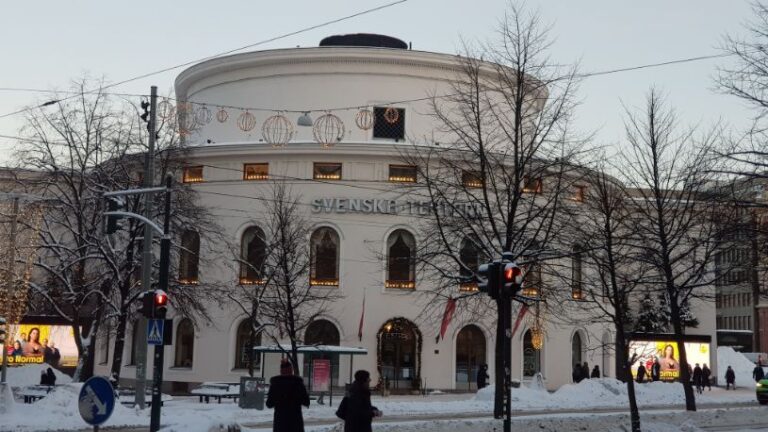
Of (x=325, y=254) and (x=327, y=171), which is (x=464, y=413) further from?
(x=327, y=171)

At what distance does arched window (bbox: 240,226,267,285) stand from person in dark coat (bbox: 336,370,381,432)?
30842 millimetres

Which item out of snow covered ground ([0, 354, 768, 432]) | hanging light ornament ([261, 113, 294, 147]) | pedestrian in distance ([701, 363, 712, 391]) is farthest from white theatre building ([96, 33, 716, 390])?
pedestrian in distance ([701, 363, 712, 391])

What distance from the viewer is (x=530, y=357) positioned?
46.3 metres

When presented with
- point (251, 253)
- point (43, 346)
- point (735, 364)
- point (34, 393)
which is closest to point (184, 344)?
point (251, 253)

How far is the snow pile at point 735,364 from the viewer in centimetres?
6531

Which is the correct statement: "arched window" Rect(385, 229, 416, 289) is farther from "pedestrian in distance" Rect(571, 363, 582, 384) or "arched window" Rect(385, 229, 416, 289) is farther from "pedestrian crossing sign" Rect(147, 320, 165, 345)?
"pedestrian crossing sign" Rect(147, 320, 165, 345)

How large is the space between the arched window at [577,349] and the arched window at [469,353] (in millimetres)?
6571

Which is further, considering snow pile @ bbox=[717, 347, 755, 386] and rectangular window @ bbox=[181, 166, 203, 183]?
snow pile @ bbox=[717, 347, 755, 386]

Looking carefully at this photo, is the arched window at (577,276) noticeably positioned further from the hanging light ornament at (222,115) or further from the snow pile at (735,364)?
the snow pile at (735,364)

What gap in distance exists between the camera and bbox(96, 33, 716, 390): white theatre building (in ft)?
144

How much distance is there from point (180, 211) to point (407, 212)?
39.4 feet

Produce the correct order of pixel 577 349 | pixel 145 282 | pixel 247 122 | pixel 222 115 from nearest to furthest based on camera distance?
pixel 145 282
pixel 247 122
pixel 222 115
pixel 577 349

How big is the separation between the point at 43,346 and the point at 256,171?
13.5 metres

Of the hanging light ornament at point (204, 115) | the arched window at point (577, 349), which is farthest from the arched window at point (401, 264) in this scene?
the hanging light ornament at point (204, 115)
